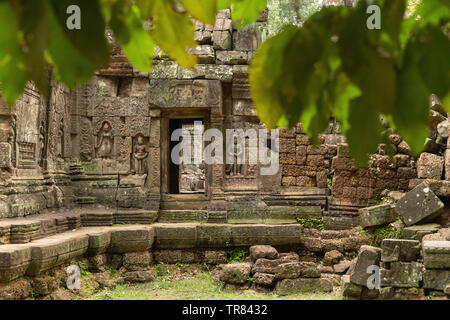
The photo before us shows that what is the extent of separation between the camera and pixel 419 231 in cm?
762

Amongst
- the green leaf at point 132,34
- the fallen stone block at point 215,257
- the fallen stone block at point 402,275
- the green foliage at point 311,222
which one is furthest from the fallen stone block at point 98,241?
the green leaf at point 132,34

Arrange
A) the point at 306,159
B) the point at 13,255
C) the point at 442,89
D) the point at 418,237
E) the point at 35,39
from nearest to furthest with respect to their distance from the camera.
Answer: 1. the point at 35,39
2. the point at 442,89
3. the point at 13,255
4. the point at 418,237
5. the point at 306,159

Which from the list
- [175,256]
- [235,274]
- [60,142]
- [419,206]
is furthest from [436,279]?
[60,142]

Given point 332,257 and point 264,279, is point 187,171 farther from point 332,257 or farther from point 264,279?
point 264,279

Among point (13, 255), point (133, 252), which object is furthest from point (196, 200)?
point (13, 255)

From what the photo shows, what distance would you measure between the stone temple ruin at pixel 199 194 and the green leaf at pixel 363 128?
658cm

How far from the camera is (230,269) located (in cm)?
780

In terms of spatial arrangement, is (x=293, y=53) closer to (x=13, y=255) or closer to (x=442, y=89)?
(x=442, y=89)

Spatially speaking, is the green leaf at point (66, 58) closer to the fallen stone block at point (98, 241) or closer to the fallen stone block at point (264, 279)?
the fallen stone block at point (264, 279)

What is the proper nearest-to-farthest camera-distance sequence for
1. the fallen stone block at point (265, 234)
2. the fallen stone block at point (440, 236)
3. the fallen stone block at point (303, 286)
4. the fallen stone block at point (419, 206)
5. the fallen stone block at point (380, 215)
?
1. the fallen stone block at point (440, 236)
2. the fallen stone block at point (303, 286)
3. the fallen stone block at point (419, 206)
4. the fallen stone block at point (380, 215)
5. the fallen stone block at point (265, 234)

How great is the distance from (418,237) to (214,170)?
453 cm

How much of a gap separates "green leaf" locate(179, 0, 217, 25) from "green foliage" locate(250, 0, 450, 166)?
0.11 m

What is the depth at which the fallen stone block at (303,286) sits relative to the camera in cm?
740

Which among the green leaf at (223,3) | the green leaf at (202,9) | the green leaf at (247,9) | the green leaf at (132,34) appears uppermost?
the green leaf at (223,3)
